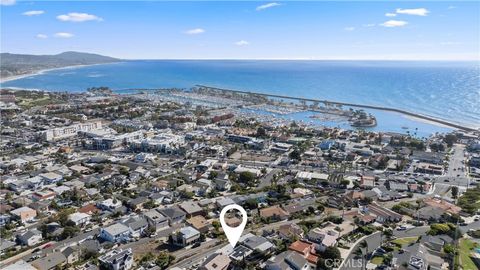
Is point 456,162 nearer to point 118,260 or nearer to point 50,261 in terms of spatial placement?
point 118,260

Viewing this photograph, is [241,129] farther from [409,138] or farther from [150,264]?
[150,264]

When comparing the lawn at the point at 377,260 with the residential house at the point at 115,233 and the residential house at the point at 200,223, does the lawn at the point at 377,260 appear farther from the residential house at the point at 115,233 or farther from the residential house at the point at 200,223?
the residential house at the point at 115,233

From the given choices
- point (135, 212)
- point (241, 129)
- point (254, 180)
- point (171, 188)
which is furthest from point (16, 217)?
point (241, 129)

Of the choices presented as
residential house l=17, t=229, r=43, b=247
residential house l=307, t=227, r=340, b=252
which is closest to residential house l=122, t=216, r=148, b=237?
residential house l=17, t=229, r=43, b=247

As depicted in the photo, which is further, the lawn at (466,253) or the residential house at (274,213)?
the residential house at (274,213)

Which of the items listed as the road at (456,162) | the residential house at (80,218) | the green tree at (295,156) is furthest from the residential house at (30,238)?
the road at (456,162)

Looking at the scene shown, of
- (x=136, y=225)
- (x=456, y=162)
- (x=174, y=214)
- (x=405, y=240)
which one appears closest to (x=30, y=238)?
(x=136, y=225)

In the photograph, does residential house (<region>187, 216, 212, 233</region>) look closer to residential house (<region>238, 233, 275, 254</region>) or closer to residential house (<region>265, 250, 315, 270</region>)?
residential house (<region>238, 233, 275, 254</region>)

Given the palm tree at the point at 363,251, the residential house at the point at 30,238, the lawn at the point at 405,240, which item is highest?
the palm tree at the point at 363,251

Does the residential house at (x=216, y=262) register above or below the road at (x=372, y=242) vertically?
above
